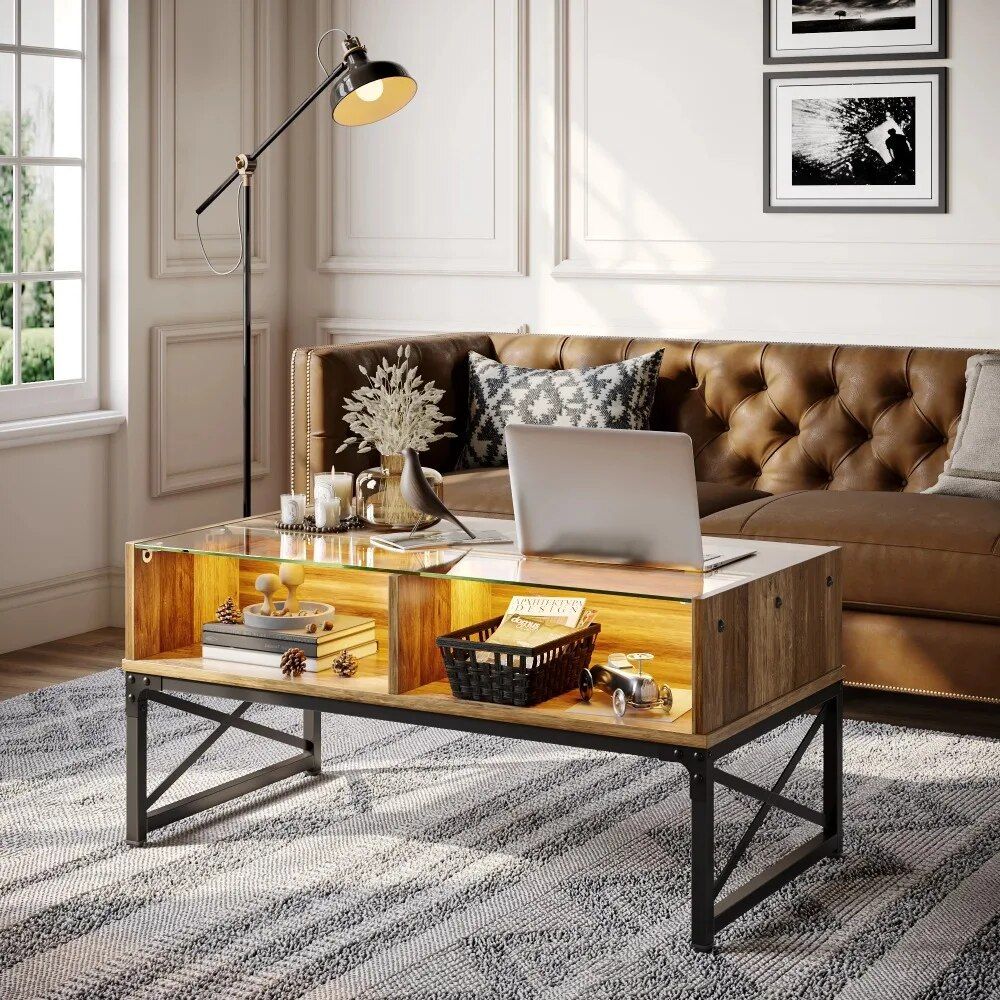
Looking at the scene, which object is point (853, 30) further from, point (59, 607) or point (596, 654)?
point (59, 607)

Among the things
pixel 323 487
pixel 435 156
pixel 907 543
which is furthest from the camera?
pixel 435 156

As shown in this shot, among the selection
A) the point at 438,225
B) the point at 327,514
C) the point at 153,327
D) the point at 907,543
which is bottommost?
the point at 907,543

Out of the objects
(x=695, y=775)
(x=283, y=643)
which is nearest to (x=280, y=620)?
(x=283, y=643)

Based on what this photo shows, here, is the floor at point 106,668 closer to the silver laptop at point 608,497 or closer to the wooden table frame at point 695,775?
the wooden table frame at point 695,775

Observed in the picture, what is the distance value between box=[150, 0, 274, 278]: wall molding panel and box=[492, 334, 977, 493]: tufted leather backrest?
4.22 ft

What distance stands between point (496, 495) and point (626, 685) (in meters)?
1.67

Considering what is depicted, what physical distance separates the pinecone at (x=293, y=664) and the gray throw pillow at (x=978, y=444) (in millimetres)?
1960

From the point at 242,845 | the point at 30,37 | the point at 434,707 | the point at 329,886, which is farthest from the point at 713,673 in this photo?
the point at 30,37

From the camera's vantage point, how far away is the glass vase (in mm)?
2988

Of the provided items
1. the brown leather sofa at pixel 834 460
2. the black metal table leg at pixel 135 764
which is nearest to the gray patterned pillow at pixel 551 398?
the brown leather sofa at pixel 834 460

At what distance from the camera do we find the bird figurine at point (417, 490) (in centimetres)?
288

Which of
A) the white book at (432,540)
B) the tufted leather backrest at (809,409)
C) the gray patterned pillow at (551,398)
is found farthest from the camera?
the gray patterned pillow at (551,398)

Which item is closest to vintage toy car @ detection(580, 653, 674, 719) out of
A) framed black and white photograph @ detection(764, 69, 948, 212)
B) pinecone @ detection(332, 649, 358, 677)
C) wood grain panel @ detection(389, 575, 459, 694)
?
wood grain panel @ detection(389, 575, 459, 694)

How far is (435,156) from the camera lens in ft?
17.2
